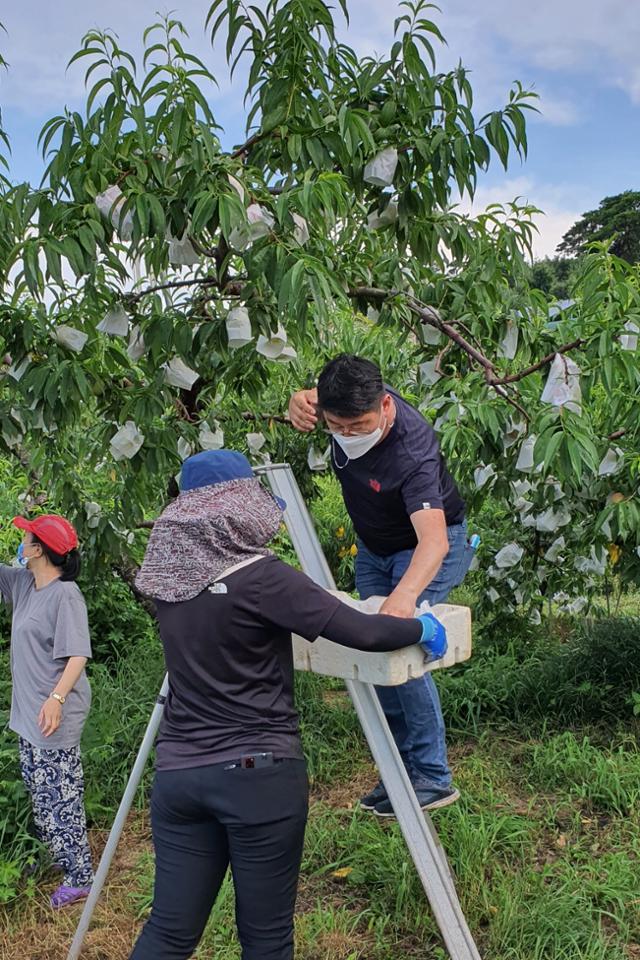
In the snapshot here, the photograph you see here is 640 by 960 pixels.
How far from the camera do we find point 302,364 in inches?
176

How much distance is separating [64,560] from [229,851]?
1.63 m

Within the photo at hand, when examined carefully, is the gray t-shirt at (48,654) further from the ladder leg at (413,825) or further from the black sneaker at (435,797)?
the ladder leg at (413,825)

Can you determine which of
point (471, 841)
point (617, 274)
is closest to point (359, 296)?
point (617, 274)

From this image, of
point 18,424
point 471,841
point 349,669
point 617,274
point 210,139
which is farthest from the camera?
point 471,841

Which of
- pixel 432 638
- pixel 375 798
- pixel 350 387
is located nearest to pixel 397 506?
pixel 350 387

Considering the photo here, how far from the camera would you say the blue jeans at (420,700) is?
8.25 ft

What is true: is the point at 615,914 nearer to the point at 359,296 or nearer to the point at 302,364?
the point at 359,296

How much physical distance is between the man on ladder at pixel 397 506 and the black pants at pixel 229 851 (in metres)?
0.57

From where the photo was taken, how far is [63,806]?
10.6 ft

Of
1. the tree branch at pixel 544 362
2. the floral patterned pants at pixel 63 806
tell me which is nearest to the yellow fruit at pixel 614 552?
the tree branch at pixel 544 362

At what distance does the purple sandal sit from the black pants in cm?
139

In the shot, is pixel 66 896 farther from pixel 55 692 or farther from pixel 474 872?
pixel 474 872

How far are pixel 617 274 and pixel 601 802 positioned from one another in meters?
2.26

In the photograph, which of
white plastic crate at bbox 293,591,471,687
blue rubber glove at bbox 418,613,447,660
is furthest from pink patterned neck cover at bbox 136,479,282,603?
blue rubber glove at bbox 418,613,447,660
